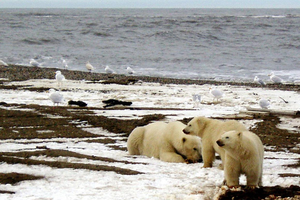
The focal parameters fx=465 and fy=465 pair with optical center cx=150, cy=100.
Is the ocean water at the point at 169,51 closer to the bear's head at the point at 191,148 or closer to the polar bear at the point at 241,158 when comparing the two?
the bear's head at the point at 191,148

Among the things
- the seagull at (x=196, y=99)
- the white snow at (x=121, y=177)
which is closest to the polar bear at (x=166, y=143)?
the white snow at (x=121, y=177)

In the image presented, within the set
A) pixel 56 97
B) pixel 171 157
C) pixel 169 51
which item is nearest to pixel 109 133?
pixel 171 157

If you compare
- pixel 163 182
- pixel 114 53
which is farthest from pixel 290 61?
pixel 163 182

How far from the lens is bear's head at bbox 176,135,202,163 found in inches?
302

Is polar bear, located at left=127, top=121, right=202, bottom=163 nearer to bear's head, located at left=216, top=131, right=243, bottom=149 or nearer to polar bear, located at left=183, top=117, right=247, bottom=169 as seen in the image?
polar bear, located at left=183, top=117, right=247, bottom=169

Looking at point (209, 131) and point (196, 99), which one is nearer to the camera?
point (209, 131)

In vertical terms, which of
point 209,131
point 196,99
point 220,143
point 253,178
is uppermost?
point 220,143

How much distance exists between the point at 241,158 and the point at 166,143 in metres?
2.46

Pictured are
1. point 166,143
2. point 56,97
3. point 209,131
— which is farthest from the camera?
point 56,97

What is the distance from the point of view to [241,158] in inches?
221

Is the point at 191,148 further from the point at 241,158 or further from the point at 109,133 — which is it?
the point at 109,133

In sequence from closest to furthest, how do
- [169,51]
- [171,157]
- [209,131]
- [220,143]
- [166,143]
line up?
1. [220,143]
2. [209,131]
3. [171,157]
4. [166,143]
5. [169,51]

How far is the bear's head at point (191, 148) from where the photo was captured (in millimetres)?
7668

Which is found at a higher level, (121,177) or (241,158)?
(241,158)
